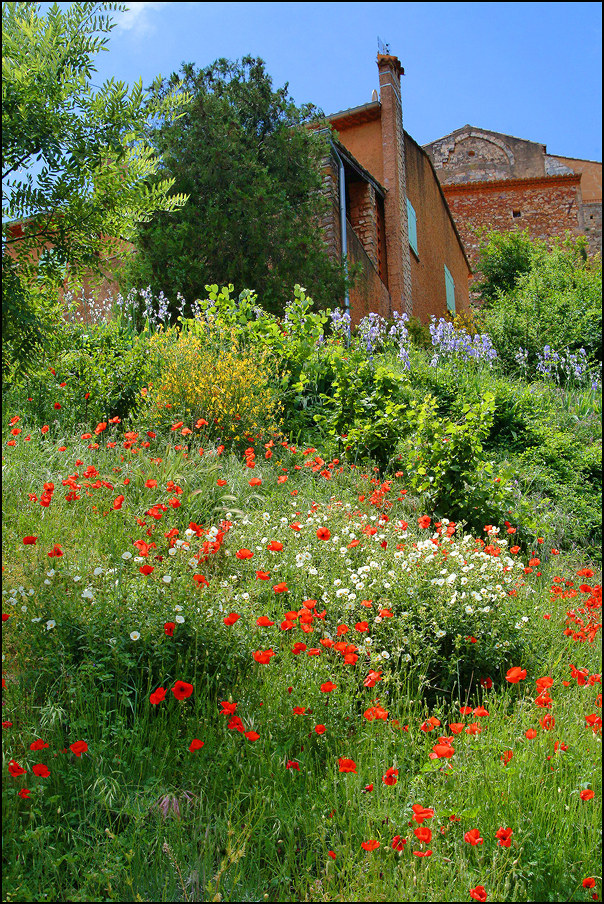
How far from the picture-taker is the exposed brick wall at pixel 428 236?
15680mm

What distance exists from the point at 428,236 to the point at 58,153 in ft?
51.0

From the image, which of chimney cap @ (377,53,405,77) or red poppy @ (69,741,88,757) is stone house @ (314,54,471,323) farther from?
red poppy @ (69,741,88,757)

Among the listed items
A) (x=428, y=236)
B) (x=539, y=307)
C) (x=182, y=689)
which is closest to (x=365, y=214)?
(x=539, y=307)

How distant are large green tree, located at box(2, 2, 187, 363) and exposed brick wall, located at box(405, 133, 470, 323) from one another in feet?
41.2

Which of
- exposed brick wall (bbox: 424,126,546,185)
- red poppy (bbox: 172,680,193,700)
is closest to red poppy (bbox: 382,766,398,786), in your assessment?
red poppy (bbox: 172,680,193,700)

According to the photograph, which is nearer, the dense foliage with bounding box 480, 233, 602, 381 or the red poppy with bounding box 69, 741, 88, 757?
the red poppy with bounding box 69, 741, 88, 757

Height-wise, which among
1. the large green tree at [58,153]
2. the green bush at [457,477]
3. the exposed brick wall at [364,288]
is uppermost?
the exposed brick wall at [364,288]

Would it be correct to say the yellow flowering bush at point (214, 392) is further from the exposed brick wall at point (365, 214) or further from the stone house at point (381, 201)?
the exposed brick wall at point (365, 214)

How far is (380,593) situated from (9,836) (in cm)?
196

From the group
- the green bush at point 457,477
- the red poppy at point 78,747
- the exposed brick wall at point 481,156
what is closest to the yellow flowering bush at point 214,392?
the green bush at point 457,477

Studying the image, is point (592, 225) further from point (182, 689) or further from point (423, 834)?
point (423, 834)

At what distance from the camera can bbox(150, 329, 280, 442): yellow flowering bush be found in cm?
604

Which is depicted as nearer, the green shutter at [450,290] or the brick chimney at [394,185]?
the brick chimney at [394,185]

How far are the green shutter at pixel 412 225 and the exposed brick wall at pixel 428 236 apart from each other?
0.22 metres
